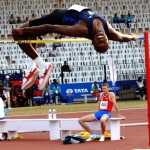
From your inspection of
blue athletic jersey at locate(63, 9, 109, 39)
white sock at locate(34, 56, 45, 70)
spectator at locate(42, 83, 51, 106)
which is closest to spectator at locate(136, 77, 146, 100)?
spectator at locate(42, 83, 51, 106)

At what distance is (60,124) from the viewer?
38.7ft

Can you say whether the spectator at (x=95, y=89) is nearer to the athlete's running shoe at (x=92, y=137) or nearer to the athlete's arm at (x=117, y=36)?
the athlete's running shoe at (x=92, y=137)

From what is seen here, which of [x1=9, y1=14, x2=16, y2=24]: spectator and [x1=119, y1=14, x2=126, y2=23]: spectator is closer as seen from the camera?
[x1=9, y1=14, x2=16, y2=24]: spectator

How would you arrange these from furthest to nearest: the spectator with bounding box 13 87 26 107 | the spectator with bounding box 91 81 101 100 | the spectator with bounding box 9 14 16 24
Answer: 1. the spectator with bounding box 9 14 16 24
2. the spectator with bounding box 91 81 101 100
3. the spectator with bounding box 13 87 26 107

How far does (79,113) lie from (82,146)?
8297 millimetres

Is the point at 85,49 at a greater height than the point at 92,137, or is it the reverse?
the point at 85,49

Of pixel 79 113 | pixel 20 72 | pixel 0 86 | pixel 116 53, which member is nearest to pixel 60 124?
pixel 79 113

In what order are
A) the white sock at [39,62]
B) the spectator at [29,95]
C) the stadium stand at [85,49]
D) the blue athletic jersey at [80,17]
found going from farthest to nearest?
the stadium stand at [85,49], the spectator at [29,95], the white sock at [39,62], the blue athletic jersey at [80,17]

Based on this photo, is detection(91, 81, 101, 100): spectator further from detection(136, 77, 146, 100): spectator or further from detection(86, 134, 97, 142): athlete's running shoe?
detection(86, 134, 97, 142): athlete's running shoe

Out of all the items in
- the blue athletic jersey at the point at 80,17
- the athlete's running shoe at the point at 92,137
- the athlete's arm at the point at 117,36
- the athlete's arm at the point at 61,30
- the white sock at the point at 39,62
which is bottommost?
the athlete's running shoe at the point at 92,137

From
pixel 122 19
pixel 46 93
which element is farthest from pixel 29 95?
pixel 122 19

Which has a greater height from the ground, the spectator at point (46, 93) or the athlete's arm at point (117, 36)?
the athlete's arm at point (117, 36)

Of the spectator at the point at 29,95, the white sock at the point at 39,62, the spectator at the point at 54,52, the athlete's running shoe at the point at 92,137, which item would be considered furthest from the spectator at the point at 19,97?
the white sock at the point at 39,62

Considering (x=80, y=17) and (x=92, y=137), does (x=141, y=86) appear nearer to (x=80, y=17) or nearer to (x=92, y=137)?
(x=92, y=137)
